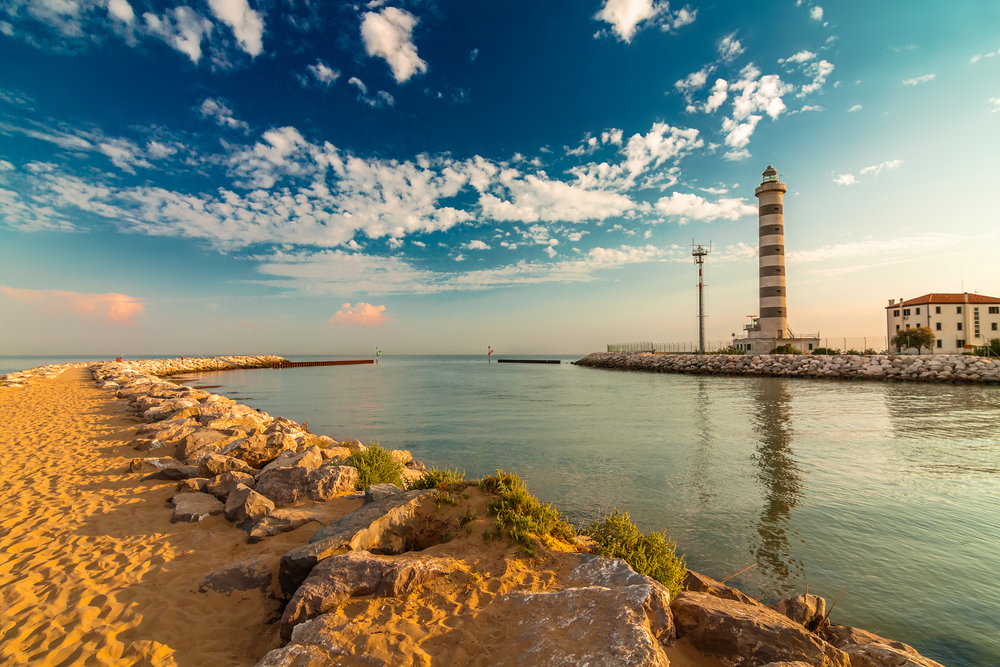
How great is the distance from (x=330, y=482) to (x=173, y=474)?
3.89 m

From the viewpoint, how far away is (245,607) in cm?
420

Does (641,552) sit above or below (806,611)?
above

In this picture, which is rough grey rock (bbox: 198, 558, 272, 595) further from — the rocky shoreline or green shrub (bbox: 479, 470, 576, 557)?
the rocky shoreline

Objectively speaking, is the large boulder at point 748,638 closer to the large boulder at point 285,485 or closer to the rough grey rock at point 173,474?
the large boulder at point 285,485

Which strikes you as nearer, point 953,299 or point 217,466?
point 217,466

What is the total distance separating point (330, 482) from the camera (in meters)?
7.02

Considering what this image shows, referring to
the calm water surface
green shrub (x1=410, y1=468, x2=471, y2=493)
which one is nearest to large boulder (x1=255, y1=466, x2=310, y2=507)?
green shrub (x1=410, y1=468, x2=471, y2=493)

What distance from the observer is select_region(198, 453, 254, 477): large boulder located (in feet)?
26.7

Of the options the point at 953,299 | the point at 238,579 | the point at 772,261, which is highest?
the point at 772,261

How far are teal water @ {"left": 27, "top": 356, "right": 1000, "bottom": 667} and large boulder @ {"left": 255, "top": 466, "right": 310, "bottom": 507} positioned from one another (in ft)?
15.8

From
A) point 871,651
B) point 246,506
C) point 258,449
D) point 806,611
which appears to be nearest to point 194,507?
point 246,506

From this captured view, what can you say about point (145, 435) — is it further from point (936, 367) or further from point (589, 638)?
point (936, 367)

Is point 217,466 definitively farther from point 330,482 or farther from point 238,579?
point 238,579

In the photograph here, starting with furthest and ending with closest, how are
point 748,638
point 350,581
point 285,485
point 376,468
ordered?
1. point 376,468
2. point 285,485
3. point 350,581
4. point 748,638
